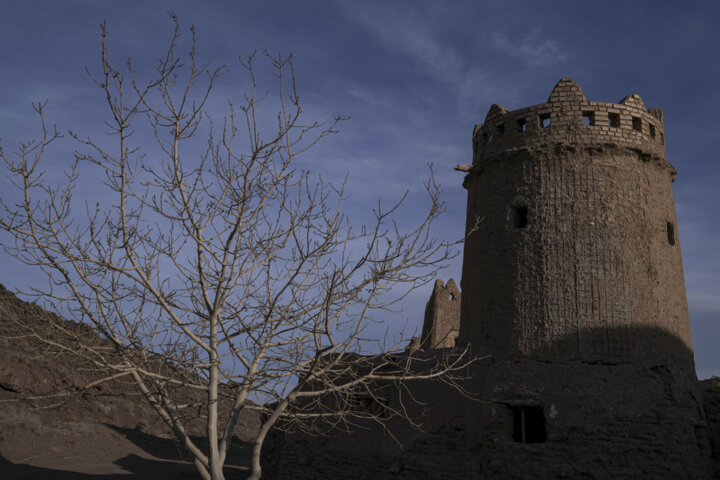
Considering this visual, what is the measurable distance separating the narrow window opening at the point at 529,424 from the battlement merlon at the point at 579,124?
4655 millimetres

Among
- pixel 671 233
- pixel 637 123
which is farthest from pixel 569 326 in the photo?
pixel 637 123

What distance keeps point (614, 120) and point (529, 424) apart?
5.67m

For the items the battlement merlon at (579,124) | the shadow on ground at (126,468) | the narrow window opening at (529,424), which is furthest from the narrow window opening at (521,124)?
the shadow on ground at (126,468)

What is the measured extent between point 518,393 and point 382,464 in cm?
292

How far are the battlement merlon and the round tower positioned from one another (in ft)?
0.07

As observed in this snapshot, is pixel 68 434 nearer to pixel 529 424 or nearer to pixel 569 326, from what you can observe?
pixel 529 424

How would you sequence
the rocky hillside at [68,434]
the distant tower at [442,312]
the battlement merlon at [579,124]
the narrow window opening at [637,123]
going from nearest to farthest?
the battlement merlon at [579,124] < the narrow window opening at [637,123] < the rocky hillside at [68,434] < the distant tower at [442,312]

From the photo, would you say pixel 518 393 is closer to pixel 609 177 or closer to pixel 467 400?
pixel 467 400

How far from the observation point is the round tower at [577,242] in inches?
371

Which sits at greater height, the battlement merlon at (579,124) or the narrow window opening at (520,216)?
the battlement merlon at (579,124)

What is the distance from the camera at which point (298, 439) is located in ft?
39.3

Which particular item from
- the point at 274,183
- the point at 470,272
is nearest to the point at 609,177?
the point at 470,272

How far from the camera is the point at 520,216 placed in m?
10.5

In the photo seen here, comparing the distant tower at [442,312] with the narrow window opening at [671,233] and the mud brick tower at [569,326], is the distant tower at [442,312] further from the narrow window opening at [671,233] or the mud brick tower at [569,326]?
the narrow window opening at [671,233]
